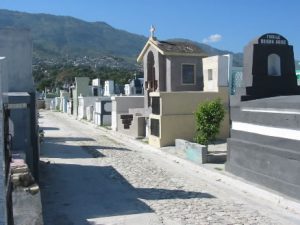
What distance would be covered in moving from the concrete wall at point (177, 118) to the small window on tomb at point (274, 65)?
7.41 m

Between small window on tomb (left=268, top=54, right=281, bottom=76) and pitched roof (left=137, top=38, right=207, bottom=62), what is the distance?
11139 mm

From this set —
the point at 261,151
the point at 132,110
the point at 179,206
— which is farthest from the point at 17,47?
the point at 132,110

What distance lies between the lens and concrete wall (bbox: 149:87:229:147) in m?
21.1

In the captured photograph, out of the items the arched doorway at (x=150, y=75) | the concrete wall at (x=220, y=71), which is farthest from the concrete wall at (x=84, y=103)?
the concrete wall at (x=220, y=71)

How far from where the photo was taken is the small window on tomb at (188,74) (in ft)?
83.2

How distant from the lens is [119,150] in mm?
20484

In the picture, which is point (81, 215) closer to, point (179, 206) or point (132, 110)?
point (179, 206)

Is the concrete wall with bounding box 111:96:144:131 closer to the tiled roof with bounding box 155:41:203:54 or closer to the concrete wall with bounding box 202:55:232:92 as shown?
the tiled roof with bounding box 155:41:203:54

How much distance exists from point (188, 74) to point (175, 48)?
1.49m

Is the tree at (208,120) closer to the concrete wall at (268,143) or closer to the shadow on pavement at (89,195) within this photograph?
the concrete wall at (268,143)

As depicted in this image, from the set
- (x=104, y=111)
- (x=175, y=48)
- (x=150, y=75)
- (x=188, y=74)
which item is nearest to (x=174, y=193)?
(x=188, y=74)

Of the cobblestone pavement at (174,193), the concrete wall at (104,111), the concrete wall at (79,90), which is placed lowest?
the cobblestone pavement at (174,193)

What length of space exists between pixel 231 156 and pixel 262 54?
2.95m

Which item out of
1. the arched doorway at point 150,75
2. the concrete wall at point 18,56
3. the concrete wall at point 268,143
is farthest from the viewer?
the arched doorway at point 150,75
